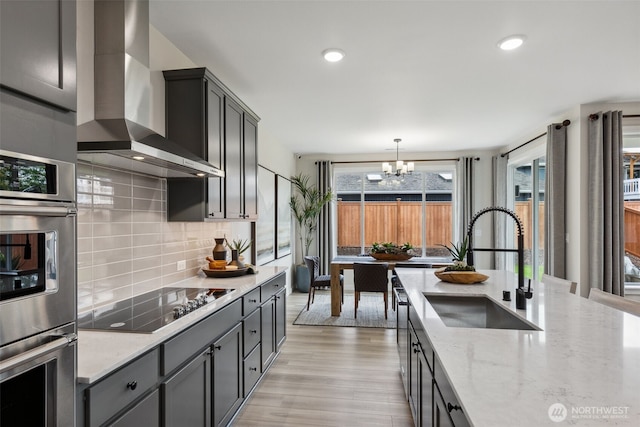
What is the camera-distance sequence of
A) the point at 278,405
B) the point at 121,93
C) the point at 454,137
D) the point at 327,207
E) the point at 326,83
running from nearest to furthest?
1. the point at 121,93
2. the point at 278,405
3. the point at 326,83
4. the point at 454,137
5. the point at 327,207

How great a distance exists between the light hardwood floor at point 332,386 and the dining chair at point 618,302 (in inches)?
57.1

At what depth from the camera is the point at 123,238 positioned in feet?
7.25

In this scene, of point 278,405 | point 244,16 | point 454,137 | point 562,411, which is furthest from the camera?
point 454,137

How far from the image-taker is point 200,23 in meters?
2.36

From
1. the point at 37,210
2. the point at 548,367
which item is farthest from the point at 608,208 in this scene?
the point at 37,210

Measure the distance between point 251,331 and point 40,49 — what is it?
215cm

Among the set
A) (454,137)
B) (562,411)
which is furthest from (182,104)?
(454,137)

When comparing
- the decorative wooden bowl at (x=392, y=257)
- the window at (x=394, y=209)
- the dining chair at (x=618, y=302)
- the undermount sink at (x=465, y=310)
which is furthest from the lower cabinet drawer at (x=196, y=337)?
the window at (x=394, y=209)

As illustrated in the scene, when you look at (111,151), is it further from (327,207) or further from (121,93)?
(327,207)

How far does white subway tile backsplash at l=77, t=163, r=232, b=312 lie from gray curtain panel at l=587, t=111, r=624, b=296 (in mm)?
4300

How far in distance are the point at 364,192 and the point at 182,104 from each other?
5.14m

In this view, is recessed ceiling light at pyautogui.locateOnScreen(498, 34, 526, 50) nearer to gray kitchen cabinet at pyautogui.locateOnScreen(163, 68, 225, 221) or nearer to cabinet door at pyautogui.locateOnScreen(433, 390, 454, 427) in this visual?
gray kitchen cabinet at pyautogui.locateOnScreen(163, 68, 225, 221)

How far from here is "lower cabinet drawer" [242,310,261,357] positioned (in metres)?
2.51

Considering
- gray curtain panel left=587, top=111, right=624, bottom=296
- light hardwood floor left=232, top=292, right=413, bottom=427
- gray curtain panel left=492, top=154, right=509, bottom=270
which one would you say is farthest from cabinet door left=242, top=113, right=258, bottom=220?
gray curtain panel left=492, top=154, right=509, bottom=270
